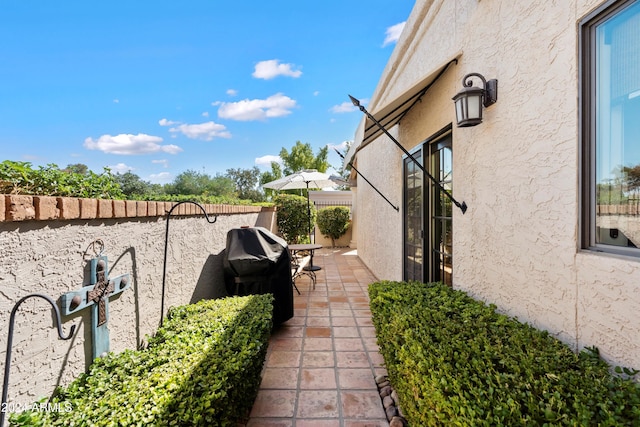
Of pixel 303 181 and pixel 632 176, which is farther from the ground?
pixel 303 181

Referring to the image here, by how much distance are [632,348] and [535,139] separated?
4.88 ft

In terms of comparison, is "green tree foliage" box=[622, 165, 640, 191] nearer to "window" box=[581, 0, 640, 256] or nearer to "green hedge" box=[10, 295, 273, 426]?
"window" box=[581, 0, 640, 256]

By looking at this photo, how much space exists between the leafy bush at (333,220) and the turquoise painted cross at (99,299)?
12.9 metres

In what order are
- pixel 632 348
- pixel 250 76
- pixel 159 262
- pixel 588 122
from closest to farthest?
pixel 632 348 → pixel 588 122 → pixel 159 262 → pixel 250 76

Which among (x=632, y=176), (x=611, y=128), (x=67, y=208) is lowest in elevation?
(x=67, y=208)

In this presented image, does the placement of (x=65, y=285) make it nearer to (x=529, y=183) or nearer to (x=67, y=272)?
(x=67, y=272)

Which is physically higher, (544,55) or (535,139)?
(544,55)

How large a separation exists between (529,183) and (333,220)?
12.7 metres

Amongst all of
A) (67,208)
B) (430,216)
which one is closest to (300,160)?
(430,216)

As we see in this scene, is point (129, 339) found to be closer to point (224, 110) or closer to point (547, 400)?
point (547, 400)

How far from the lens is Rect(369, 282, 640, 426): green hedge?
1378mm

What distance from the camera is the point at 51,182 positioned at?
2.06 meters

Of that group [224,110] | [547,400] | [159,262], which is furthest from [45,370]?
[224,110]

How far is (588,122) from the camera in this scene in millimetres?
1839
